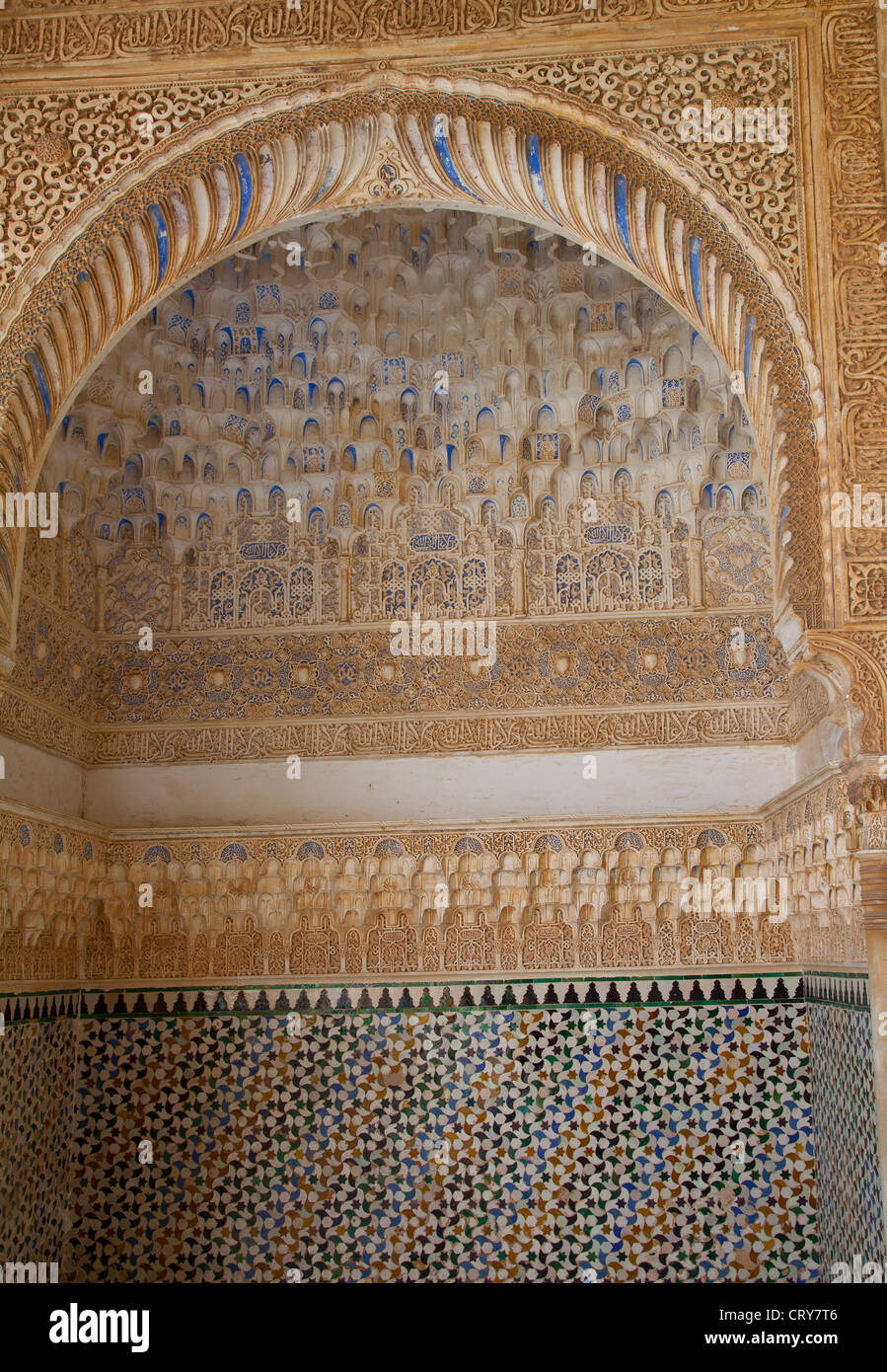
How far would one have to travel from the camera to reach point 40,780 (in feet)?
16.3

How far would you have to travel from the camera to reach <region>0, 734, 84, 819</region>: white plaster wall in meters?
4.68

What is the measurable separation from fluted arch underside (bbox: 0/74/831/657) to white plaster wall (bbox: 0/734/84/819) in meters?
1.23

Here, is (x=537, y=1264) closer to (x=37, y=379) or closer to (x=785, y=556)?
(x=785, y=556)

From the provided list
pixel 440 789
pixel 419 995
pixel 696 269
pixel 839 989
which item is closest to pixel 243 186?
pixel 696 269

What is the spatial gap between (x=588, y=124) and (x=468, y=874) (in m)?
2.84

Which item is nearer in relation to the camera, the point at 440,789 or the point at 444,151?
the point at 444,151

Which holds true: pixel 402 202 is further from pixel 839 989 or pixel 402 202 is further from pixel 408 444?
pixel 839 989

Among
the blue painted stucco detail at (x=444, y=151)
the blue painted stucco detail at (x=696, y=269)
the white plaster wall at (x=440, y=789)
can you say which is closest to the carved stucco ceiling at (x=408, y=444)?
the white plaster wall at (x=440, y=789)

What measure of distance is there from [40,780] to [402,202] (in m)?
2.68

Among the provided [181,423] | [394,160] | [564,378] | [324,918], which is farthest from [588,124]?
[324,918]

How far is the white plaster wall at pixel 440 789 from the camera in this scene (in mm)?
5176

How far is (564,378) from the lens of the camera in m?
5.39

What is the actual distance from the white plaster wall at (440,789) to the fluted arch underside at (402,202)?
183 centimetres
